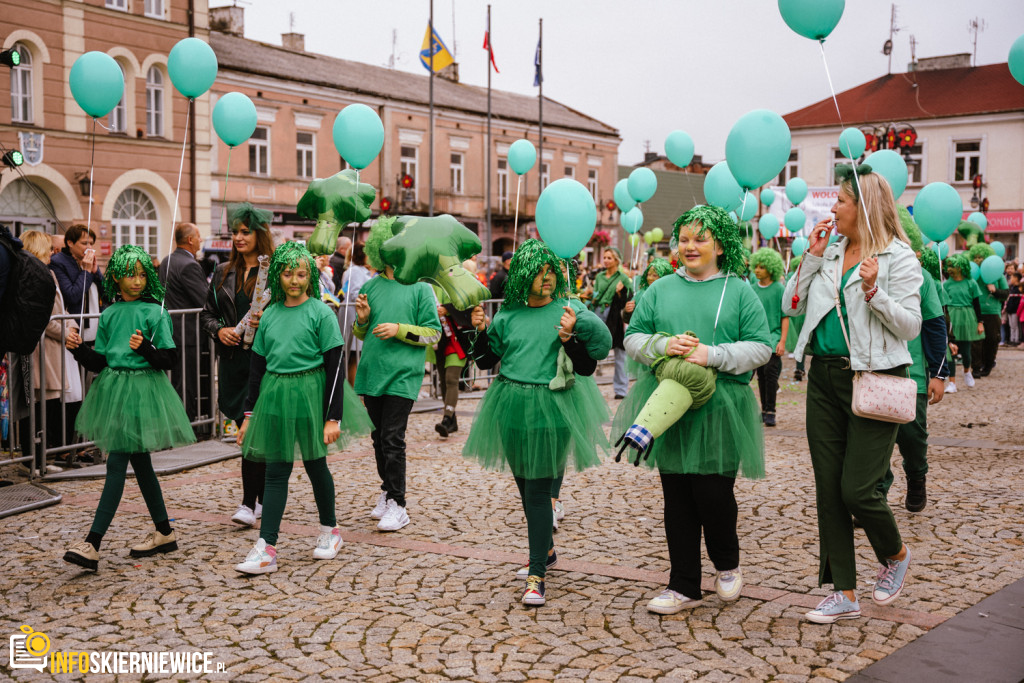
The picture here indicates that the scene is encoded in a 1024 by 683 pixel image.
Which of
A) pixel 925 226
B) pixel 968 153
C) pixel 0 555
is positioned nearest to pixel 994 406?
pixel 925 226

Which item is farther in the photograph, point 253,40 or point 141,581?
point 253,40

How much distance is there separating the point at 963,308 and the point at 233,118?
35.7 ft

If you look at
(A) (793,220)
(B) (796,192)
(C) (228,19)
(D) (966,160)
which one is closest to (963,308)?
(B) (796,192)

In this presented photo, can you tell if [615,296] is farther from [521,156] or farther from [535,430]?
[535,430]

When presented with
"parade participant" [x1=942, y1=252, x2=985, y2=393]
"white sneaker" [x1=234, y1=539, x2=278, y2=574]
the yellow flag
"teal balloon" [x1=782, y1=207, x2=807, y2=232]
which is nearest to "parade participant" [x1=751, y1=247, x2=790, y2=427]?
"parade participant" [x1=942, y1=252, x2=985, y2=393]

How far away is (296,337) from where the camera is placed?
5203 millimetres

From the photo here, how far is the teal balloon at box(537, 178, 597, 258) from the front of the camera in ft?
15.6

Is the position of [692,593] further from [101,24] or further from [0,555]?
[101,24]

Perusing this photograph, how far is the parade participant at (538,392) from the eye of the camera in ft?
15.0

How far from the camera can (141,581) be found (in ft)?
16.1

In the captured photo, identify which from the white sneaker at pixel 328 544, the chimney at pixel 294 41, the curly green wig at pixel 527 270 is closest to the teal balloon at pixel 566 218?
the curly green wig at pixel 527 270

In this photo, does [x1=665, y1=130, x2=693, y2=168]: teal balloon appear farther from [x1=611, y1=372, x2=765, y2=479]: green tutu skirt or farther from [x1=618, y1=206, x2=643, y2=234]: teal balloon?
[x1=611, y1=372, x2=765, y2=479]: green tutu skirt

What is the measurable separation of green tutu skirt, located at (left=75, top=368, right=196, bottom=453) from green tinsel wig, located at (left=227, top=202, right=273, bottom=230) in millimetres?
1147

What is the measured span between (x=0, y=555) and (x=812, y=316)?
450 centimetres
